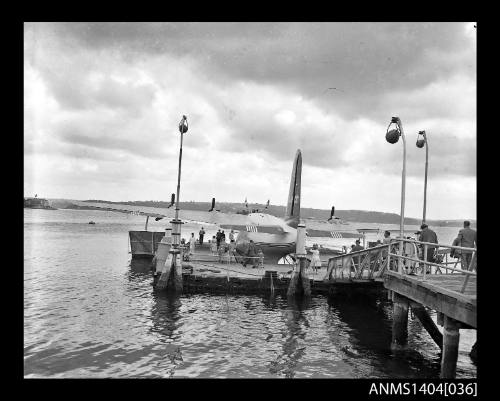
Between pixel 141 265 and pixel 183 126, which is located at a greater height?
pixel 183 126

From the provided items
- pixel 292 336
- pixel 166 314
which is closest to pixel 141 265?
pixel 166 314

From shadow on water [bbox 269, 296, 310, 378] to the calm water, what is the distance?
0.13 ft

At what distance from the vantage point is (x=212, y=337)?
1552 cm

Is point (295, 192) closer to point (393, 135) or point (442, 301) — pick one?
point (393, 135)

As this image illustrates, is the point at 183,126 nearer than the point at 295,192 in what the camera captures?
Yes

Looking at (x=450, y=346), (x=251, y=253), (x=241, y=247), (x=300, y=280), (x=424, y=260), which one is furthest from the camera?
(x=241, y=247)

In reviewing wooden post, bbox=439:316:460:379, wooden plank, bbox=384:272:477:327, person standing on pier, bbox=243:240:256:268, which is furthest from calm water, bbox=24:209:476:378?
person standing on pier, bbox=243:240:256:268

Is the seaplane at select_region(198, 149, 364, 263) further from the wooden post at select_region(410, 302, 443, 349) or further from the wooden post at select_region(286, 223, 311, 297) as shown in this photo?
the wooden post at select_region(410, 302, 443, 349)

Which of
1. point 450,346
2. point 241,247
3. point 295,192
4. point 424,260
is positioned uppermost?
point 295,192

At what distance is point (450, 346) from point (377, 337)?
620cm
